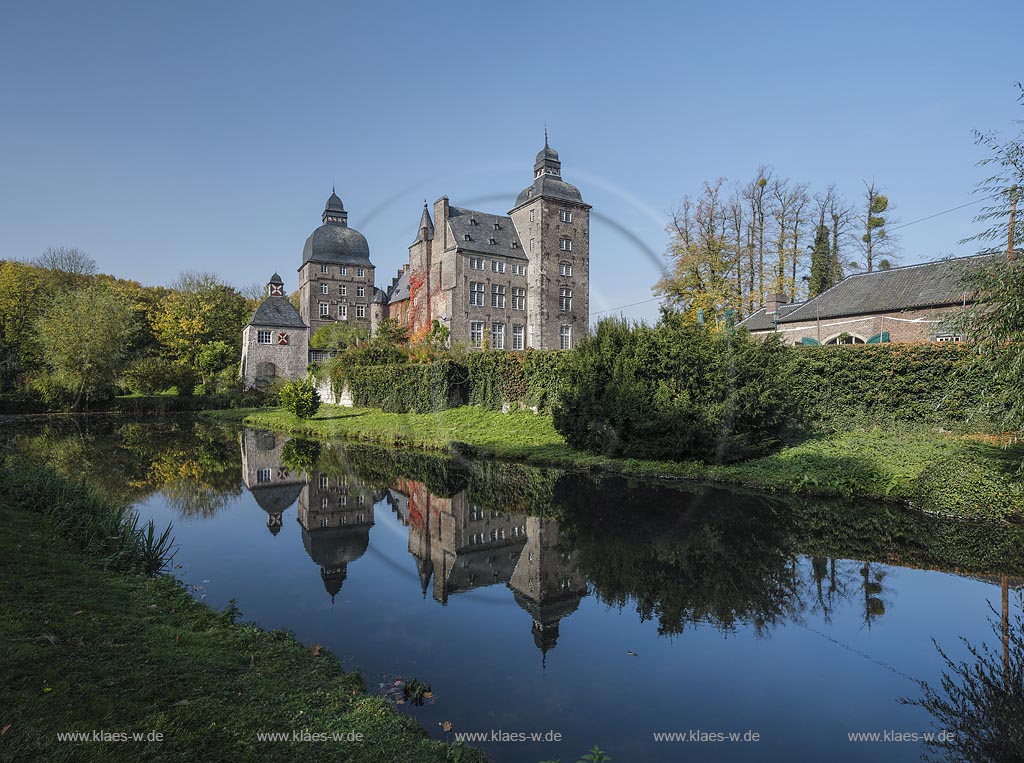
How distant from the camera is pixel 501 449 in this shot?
20141 mm

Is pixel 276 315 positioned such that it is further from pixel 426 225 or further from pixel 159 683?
pixel 159 683

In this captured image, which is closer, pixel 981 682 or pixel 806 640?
pixel 981 682

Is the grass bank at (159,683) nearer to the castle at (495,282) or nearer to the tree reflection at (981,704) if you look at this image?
the tree reflection at (981,704)

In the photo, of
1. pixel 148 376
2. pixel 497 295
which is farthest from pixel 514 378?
pixel 148 376

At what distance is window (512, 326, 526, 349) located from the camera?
4731 cm

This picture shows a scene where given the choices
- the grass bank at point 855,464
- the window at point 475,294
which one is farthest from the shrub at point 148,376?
the grass bank at point 855,464

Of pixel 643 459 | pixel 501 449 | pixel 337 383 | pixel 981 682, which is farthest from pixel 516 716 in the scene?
pixel 337 383

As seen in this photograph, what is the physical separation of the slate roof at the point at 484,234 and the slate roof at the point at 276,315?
57.2ft

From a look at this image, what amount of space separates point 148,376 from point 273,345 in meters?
9.66

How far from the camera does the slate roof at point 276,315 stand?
49.2 metres

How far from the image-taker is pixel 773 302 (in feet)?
123

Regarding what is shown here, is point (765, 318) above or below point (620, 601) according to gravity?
above

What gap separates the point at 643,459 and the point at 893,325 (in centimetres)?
2177

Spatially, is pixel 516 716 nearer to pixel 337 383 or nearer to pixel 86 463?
pixel 86 463
